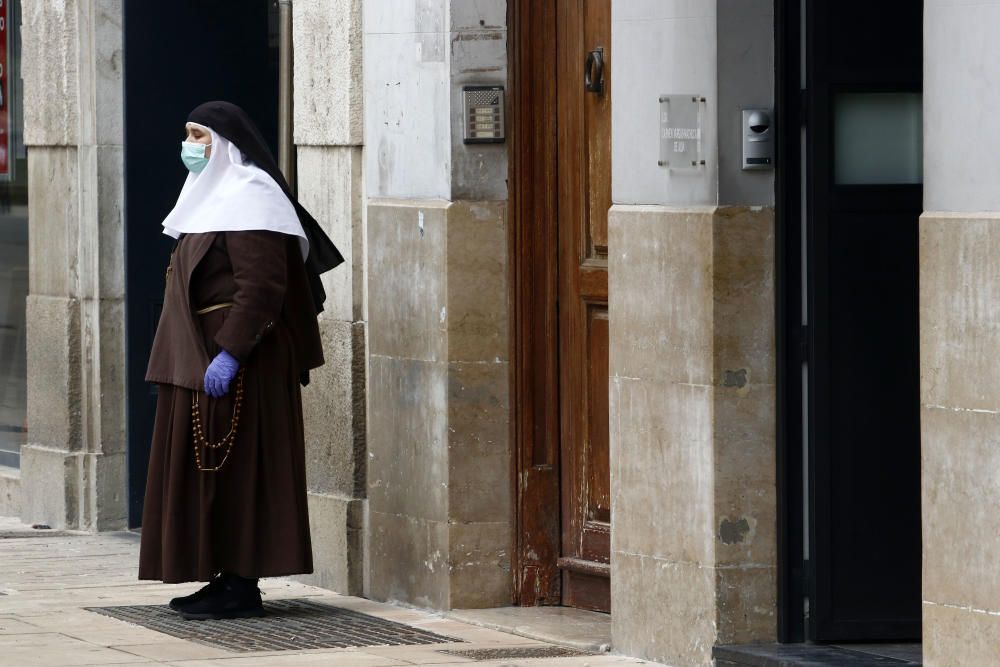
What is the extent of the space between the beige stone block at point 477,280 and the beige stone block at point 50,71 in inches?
125

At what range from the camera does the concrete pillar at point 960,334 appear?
20.2ft

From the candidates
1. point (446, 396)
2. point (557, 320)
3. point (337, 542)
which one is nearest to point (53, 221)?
point (337, 542)

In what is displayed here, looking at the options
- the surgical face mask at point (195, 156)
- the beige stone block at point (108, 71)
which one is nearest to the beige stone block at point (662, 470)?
the surgical face mask at point (195, 156)

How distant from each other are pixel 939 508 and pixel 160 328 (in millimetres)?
3309

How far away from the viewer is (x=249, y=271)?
27.1 feet

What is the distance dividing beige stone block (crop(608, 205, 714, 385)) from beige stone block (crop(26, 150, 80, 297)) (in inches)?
165

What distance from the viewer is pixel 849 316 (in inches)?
284

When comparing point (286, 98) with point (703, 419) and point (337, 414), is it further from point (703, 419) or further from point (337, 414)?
point (703, 419)

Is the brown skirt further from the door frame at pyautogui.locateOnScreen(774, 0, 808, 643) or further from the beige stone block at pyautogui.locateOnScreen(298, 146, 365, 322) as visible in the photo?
the door frame at pyautogui.locateOnScreen(774, 0, 808, 643)

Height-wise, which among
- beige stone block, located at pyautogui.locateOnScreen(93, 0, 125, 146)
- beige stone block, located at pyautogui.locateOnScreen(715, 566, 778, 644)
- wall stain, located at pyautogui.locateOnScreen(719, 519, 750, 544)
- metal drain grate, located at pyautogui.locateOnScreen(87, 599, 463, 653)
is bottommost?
metal drain grate, located at pyautogui.locateOnScreen(87, 599, 463, 653)

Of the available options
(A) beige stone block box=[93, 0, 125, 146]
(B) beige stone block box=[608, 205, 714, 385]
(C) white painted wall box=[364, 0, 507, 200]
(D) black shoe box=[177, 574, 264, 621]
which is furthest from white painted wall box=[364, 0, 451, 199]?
(A) beige stone block box=[93, 0, 125, 146]

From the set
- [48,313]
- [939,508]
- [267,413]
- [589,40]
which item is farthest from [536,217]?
[48,313]

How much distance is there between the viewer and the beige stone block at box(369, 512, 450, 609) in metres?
8.70

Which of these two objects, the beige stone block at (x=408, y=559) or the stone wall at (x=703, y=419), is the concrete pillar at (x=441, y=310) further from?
the stone wall at (x=703, y=419)
